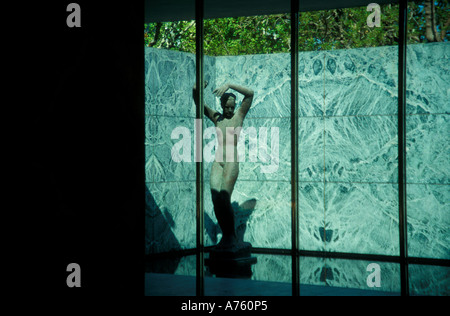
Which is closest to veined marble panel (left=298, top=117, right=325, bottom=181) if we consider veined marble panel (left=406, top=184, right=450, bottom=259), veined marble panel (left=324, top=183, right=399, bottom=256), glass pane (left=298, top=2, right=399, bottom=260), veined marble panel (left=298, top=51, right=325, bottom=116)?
glass pane (left=298, top=2, right=399, bottom=260)

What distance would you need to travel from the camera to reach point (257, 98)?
18.9ft

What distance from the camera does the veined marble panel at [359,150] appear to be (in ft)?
21.4

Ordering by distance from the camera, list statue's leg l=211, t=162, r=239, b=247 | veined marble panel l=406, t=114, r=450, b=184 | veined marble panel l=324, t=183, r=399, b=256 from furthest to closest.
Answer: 1. veined marble panel l=406, t=114, r=450, b=184
2. veined marble panel l=324, t=183, r=399, b=256
3. statue's leg l=211, t=162, r=239, b=247

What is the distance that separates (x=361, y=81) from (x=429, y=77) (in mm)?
1108

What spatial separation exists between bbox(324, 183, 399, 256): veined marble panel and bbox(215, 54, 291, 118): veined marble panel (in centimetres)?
131

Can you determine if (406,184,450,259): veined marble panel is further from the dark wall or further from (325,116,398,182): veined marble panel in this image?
the dark wall

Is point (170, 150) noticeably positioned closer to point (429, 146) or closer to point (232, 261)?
point (232, 261)

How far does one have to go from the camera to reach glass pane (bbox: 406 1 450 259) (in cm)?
470

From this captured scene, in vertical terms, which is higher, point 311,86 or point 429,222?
point 311,86

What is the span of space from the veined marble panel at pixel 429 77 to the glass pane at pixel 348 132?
20 centimetres

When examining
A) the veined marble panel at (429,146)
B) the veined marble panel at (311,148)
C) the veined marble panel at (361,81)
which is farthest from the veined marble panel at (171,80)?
the veined marble panel at (429,146)

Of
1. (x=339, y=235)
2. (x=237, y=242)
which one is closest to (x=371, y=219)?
(x=339, y=235)

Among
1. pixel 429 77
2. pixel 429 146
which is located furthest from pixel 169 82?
pixel 429 146

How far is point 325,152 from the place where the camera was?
7031mm
